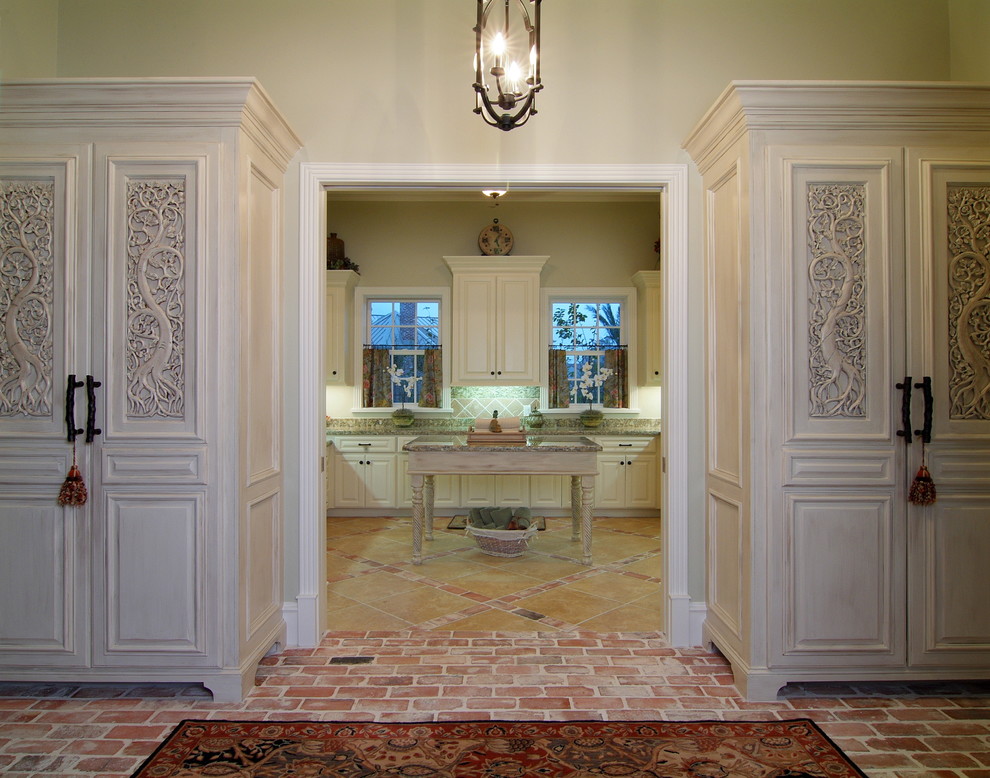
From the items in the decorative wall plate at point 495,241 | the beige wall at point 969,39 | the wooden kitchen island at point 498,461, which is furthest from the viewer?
the decorative wall plate at point 495,241

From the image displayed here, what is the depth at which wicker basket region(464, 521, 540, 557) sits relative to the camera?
5.20 meters

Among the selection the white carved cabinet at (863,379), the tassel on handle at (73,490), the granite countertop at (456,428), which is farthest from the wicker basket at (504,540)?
the tassel on handle at (73,490)

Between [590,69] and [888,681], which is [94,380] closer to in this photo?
[590,69]

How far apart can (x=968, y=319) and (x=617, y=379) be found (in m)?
4.29

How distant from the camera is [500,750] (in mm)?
2381

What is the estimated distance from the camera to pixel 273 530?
10.5ft

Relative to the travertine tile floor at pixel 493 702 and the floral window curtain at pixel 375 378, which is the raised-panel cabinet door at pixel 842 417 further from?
the floral window curtain at pixel 375 378

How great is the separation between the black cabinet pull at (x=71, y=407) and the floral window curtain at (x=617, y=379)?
5.17m

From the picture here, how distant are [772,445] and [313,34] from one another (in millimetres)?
2956

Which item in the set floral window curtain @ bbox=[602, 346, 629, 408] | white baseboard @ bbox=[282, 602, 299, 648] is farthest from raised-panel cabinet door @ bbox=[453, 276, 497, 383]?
white baseboard @ bbox=[282, 602, 299, 648]

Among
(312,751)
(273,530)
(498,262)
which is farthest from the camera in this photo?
(498,262)

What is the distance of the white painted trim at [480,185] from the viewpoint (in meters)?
3.36

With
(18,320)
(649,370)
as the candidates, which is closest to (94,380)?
(18,320)

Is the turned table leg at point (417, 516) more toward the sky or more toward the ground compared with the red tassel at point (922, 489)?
more toward the ground
